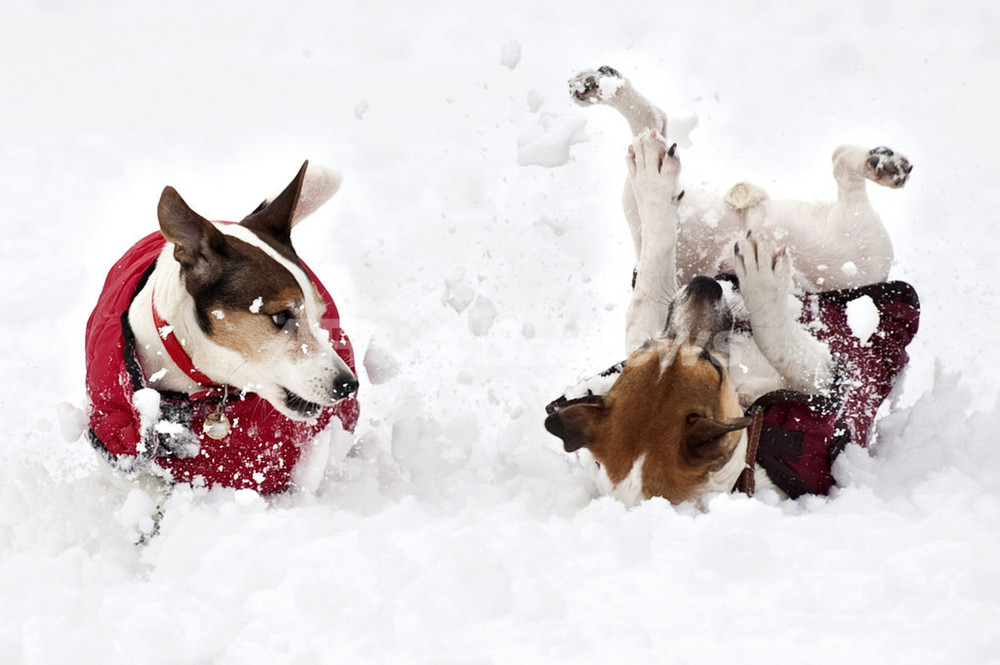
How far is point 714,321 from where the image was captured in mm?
3984

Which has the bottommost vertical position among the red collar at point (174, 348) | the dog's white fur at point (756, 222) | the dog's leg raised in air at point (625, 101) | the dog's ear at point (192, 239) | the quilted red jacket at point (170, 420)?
the quilted red jacket at point (170, 420)

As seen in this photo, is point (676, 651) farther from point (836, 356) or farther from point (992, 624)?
point (836, 356)

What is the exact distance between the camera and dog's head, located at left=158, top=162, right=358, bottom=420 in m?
3.74

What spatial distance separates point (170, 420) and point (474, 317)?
1531 millimetres

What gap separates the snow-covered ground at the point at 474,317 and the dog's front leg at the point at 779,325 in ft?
1.36

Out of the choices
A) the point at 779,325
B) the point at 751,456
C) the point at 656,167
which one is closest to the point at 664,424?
the point at 751,456

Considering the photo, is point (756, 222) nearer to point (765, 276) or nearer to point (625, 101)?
point (765, 276)

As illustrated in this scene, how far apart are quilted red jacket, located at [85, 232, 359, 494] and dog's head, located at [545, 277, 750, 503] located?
1.09 meters

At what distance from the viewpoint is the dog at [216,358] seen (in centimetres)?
377

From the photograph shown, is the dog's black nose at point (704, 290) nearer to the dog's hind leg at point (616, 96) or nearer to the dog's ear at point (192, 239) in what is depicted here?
the dog's hind leg at point (616, 96)

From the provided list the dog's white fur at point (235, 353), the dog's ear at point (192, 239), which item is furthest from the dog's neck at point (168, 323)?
the dog's ear at point (192, 239)

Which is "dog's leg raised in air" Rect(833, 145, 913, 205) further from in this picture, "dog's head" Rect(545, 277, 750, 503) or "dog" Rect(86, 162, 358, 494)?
"dog" Rect(86, 162, 358, 494)

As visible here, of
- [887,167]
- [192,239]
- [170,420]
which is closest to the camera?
[192,239]

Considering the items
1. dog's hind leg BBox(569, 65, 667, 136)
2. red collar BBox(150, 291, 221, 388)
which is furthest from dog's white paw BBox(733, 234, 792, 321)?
red collar BBox(150, 291, 221, 388)
